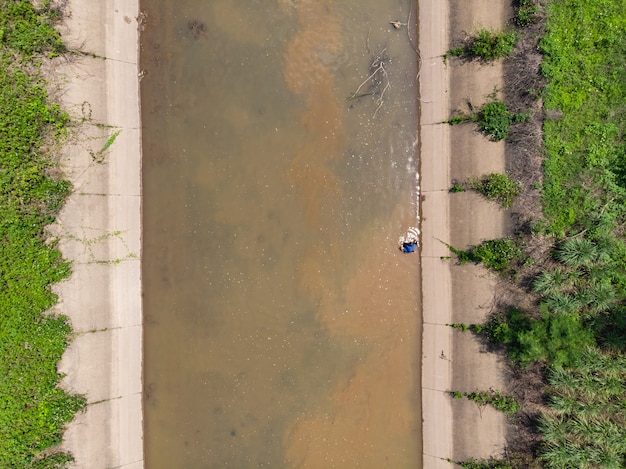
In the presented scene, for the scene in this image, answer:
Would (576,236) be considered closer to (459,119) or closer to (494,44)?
(459,119)

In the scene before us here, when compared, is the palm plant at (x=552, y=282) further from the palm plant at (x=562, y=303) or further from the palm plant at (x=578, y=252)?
the palm plant at (x=578, y=252)

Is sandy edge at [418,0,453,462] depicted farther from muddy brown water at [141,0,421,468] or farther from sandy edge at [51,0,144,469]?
sandy edge at [51,0,144,469]

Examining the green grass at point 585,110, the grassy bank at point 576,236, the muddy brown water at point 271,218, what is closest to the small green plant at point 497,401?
the grassy bank at point 576,236

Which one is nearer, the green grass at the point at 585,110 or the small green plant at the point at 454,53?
the green grass at the point at 585,110

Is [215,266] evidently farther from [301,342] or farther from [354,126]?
[354,126]

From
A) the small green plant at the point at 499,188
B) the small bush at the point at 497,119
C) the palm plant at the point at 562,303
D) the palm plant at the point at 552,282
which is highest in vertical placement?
the small bush at the point at 497,119

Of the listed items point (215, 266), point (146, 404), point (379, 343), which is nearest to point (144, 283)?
point (215, 266)
